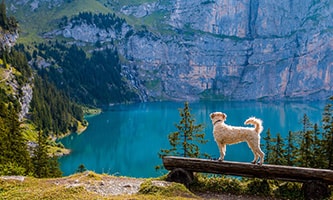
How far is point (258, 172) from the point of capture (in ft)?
46.1

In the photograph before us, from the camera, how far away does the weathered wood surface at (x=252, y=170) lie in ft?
43.4

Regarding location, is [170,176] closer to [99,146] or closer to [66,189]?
[66,189]

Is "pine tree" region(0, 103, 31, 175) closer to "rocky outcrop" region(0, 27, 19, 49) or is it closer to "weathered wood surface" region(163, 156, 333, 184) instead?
"weathered wood surface" region(163, 156, 333, 184)

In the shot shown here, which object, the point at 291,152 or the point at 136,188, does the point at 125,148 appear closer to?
the point at 291,152

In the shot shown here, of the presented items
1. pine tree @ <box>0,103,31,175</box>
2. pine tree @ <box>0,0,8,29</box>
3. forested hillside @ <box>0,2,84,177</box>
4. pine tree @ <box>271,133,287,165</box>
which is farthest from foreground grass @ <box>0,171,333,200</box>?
pine tree @ <box>0,0,8,29</box>

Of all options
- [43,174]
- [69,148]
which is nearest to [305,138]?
[43,174]

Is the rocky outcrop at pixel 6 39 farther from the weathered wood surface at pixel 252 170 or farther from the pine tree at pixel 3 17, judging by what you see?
the weathered wood surface at pixel 252 170

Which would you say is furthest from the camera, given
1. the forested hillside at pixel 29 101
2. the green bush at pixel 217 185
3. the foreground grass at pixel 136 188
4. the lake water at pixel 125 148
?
the forested hillside at pixel 29 101

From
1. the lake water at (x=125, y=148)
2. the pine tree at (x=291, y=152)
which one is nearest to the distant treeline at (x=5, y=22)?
the lake water at (x=125, y=148)

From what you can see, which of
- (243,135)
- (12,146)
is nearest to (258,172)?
(243,135)

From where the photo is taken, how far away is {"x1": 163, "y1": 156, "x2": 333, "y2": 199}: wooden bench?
1320 centimetres

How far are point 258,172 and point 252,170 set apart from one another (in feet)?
0.86

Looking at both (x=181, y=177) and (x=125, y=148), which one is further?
(x=125, y=148)

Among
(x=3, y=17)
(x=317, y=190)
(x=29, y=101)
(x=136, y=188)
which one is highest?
(x=3, y=17)
